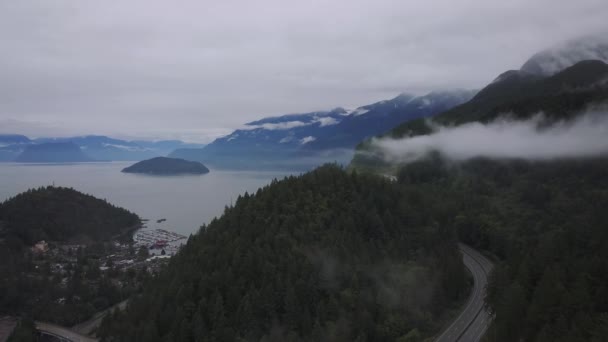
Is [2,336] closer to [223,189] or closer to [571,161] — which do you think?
[571,161]

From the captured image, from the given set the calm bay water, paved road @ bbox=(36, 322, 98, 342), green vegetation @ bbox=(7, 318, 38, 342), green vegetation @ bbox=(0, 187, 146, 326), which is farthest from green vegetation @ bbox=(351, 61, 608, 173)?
green vegetation @ bbox=(7, 318, 38, 342)

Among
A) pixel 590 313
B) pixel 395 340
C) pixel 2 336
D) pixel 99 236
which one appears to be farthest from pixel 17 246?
pixel 590 313

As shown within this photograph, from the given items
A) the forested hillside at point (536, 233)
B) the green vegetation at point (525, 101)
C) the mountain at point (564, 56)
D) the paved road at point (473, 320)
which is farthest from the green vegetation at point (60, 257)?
the mountain at point (564, 56)

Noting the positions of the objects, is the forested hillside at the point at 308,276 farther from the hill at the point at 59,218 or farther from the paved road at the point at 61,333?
the hill at the point at 59,218

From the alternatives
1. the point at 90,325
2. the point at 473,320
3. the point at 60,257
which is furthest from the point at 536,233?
the point at 60,257

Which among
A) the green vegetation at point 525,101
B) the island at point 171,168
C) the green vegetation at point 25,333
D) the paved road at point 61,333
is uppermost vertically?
the green vegetation at point 525,101

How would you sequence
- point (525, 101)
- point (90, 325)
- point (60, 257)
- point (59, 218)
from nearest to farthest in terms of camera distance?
1. point (90, 325)
2. point (525, 101)
3. point (60, 257)
4. point (59, 218)

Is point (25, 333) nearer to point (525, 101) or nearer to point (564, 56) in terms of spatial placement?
point (525, 101)
